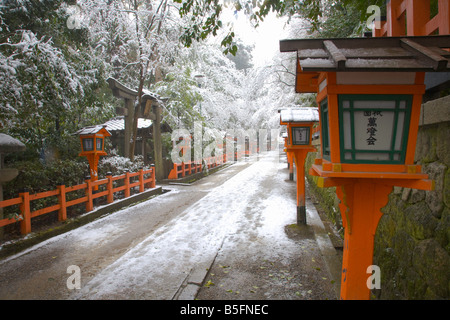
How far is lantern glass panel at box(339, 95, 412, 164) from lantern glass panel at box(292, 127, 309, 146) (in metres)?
4.14

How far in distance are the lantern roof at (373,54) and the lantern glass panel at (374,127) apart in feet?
0.91

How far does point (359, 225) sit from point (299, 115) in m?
4.13

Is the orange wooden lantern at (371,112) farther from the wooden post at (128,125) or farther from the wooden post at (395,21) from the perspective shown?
the wooden post at (128,125)

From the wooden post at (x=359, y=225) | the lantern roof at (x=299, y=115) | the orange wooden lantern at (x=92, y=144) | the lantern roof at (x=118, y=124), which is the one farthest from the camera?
the lantern roof at (x=118, y=124)

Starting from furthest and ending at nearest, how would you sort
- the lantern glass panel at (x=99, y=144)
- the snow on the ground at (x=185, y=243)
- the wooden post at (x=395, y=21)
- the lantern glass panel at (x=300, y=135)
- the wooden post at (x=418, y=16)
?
the lantern glass panel at (x=99, y=144), the lantern glass panel at (x=300, y=135), the snow on the ground at (x=185, y=243), the wooden post at (x=395, y=21), the wooden post at (x=418, y=16)

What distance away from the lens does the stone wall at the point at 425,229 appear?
2430 millimetres

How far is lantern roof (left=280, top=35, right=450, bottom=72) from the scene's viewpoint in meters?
1.87

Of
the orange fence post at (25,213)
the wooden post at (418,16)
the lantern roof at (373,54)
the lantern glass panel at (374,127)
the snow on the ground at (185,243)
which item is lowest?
the snow on the ground at (185,243)

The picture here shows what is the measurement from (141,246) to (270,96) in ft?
47.7

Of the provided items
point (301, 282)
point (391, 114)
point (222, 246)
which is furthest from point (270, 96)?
point (391, 114)

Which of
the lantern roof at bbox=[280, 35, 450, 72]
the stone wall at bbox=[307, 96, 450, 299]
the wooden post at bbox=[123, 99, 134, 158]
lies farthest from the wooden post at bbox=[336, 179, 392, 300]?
the wooden post at bbox=[123, 99, 134, 158]

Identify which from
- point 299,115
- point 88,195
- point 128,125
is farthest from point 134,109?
point 299,115

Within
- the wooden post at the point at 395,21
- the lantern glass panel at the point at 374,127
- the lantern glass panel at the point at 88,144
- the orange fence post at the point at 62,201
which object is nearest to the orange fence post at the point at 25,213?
the orange fence post at the point at 62,201

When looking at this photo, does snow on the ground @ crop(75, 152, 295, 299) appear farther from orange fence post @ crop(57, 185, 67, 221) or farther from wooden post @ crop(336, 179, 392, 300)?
wooden post @ crop(336, 179, 392, 300)
